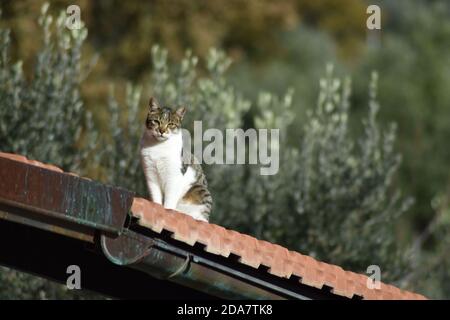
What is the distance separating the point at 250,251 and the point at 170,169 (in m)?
1.70

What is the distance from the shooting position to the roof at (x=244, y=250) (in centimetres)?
840

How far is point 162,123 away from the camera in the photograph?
10250 mm

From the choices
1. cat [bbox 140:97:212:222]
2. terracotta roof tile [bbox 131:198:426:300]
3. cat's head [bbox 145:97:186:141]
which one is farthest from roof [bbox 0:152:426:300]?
cat's head [bbox 145:97:186:141]

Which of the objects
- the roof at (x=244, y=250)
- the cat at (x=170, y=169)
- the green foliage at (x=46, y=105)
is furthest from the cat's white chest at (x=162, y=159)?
the green foliage at (x=46, y=105)

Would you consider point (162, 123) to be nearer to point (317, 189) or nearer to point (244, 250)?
point (244, 250)

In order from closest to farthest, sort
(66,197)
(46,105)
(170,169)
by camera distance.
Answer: (66,197)
(170,169)
(46,105)

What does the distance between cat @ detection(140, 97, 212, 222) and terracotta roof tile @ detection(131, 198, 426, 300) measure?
1.36 m

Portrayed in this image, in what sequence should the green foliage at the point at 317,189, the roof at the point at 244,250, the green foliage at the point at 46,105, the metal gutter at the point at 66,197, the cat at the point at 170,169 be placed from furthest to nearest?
1. the green foliage at the point at 317,189
2. the green foliage at the point at 46,105
3. the cat at the point at 170,169
4. the roof at the point at 244,250
5. the metal gutter at the point at 66,197

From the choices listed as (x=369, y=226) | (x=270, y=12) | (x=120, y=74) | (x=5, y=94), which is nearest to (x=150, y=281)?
(x=5, y=94)

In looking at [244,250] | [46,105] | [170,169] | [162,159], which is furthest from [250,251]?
[46,105]

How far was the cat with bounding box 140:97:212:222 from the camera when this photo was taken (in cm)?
1026

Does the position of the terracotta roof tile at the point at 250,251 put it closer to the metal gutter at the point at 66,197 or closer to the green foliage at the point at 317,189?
the metal gutter at the point at 66,197

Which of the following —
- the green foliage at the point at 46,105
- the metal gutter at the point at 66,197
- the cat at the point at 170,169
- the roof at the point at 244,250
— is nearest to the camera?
the metal gutter at the point at 66,197

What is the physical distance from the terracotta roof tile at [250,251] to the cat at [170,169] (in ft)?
4.47
